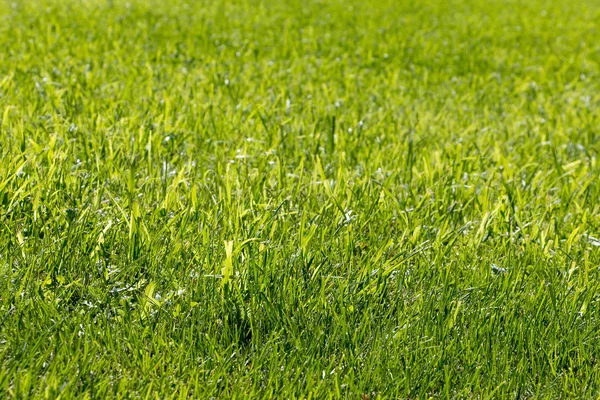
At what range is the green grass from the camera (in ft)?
7.93

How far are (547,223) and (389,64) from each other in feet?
13.3

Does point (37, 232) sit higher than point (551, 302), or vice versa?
point (37, 232)

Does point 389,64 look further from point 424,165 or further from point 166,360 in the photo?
point 166,360

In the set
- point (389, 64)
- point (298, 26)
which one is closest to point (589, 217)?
point (389, 64)

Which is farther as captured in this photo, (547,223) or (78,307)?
(547,223)

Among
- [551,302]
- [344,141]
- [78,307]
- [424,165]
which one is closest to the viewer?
[78,307]

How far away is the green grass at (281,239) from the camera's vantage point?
2416 millimetres

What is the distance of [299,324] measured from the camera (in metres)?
2.59

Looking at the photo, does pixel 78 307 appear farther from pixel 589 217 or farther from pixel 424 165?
pixel 589 217

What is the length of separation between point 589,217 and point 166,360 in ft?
7.95

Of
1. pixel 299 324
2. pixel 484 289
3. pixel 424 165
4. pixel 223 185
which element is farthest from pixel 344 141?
pixel 299 324

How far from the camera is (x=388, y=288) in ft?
9.48

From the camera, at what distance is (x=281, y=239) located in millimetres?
3049

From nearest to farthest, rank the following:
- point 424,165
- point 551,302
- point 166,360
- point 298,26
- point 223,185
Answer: point 166,360 → point 551,302 → point 223,185 → point 424,165 → point 298,26
